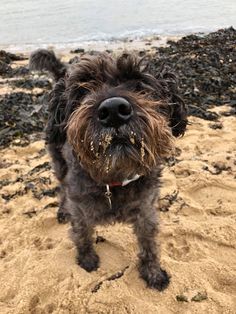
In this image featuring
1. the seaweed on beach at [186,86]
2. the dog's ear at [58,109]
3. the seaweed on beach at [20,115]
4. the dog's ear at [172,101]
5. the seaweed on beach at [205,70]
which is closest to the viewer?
the dog's ear at [172,101]

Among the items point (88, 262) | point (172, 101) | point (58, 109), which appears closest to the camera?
point (172, 101)

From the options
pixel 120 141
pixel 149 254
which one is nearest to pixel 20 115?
pixel 149 254

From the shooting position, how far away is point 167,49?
1126 cm

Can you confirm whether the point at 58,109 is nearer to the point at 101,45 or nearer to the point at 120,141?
the point at 120,141

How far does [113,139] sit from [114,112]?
193mm

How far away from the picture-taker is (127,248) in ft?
14.3

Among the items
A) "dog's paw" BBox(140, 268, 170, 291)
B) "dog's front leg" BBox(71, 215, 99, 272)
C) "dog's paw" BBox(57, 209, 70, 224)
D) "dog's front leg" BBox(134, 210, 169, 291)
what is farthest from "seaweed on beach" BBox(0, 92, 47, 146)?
"dog's paw" BBox(140, 268, 170, 291)

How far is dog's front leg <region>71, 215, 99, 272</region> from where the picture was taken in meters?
4.07

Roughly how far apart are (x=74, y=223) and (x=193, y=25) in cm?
1430

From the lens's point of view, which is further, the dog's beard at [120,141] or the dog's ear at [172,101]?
the dog's ear at [172,101]

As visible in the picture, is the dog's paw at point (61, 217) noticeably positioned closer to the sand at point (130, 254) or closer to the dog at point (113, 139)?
the sand at point (130, 254)

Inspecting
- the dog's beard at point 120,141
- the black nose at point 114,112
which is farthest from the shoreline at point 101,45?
the black nose at point 114,112

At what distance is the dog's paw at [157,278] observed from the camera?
12.7 ft

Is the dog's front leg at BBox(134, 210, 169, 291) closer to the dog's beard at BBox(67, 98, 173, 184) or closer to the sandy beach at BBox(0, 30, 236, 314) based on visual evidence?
the sandy beach at BBox(0, 30, 236, 314)
